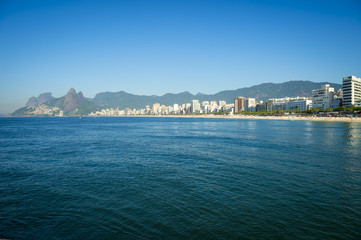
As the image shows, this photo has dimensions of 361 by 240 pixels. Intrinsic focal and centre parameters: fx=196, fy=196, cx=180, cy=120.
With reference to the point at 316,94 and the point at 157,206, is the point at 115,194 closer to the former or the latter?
the point at 157,206

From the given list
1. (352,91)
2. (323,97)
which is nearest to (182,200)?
(352,91)

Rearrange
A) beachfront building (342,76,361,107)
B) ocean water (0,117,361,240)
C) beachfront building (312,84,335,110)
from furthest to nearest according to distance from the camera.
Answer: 1. beachfront building (312,84,335,110)
2. beachfront building (342,76,361,107)
3. ocean water (0,117,361,240)

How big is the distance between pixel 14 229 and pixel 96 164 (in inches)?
493

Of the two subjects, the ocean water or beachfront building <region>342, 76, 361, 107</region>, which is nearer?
the ocean water

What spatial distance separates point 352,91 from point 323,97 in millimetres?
33758

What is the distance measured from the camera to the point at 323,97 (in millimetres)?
170625

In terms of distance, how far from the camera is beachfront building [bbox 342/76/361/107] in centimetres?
13675

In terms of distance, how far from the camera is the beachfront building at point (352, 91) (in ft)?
449

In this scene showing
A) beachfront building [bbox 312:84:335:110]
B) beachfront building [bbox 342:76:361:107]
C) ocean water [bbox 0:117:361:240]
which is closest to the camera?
ocean water [bbox 0:117:361:240]

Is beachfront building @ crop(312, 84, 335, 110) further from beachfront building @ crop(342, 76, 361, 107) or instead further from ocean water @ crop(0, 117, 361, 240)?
ocean water @ crop(0, 117, 361, 240)

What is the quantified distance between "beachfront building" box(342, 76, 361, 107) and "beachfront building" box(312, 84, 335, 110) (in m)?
19.9

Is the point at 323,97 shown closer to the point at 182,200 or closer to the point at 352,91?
the point at 352,91

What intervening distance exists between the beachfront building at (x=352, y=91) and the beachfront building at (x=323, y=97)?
19866 mm

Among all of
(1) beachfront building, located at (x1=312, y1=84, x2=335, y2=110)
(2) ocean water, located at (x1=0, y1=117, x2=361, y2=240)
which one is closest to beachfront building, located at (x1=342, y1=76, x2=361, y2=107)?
(1) beachfront building, located at (x1=312, y1=84, x2=335, y2=110)
